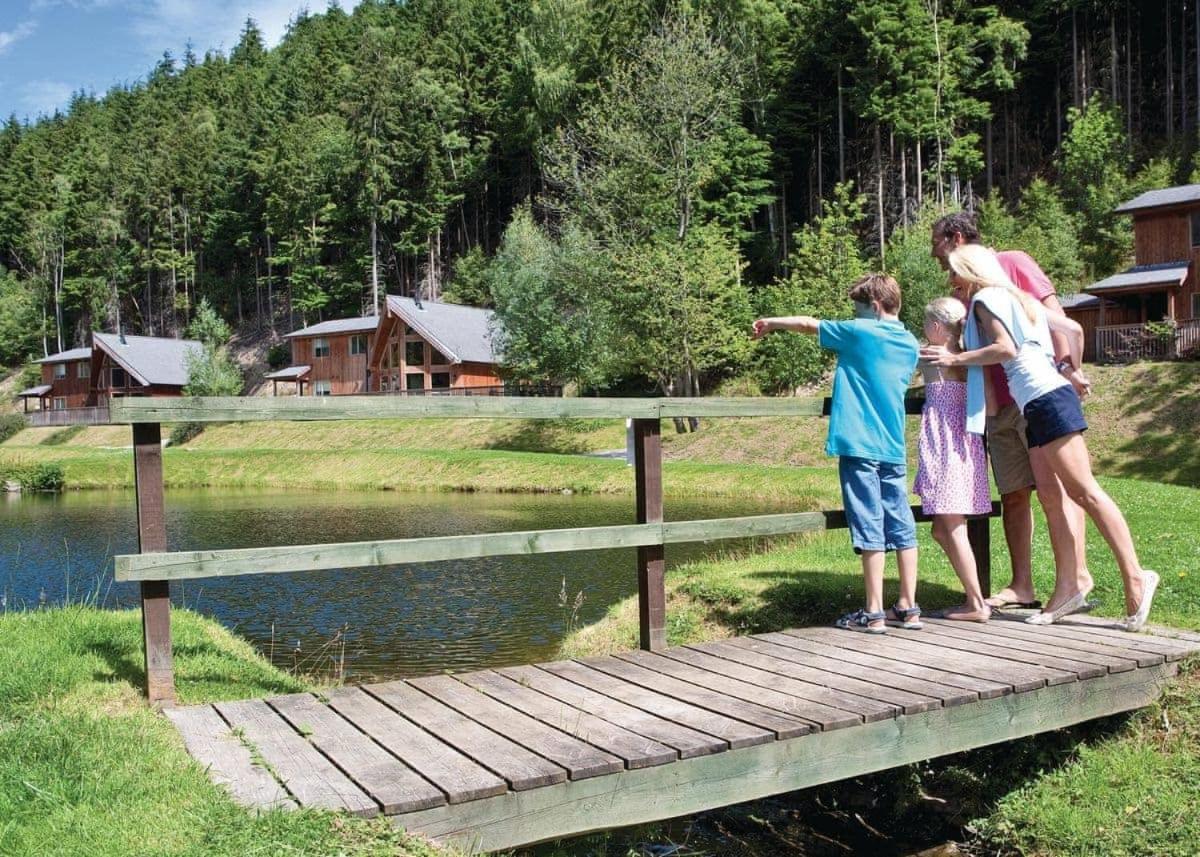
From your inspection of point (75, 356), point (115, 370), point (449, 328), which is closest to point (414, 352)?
point (449, 328)

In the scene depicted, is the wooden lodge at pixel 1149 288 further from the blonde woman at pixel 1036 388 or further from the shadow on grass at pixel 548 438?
the blonde woman at pixel 1036 388

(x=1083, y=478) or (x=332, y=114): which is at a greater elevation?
(x=332, y=114)

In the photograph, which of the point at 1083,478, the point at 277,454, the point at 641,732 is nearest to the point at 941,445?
the point at 1083,478

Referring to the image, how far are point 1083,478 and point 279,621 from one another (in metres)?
9.01

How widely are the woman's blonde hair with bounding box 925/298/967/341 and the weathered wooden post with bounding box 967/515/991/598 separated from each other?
138 centimetres

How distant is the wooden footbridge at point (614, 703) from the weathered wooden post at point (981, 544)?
764 millimetres

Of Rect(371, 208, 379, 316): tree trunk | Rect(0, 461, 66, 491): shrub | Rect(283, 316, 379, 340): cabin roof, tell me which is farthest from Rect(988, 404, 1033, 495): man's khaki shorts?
Rect(371, 208, 379, 316): tree trunk

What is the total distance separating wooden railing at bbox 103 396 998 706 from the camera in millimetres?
4672

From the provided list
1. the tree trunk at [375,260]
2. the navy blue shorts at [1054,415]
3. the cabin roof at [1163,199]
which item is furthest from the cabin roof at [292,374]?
the navy blue shorts at [1054,415]

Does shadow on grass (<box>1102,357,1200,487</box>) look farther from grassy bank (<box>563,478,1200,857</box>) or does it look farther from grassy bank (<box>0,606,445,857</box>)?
grassy bank (<box>0,606,445,857</box>)

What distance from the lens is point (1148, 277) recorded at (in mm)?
38281

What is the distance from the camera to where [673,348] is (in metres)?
38.2

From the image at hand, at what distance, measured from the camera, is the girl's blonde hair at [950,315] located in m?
5.97

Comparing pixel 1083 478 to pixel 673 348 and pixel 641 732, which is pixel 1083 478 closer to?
pixel 641 732
